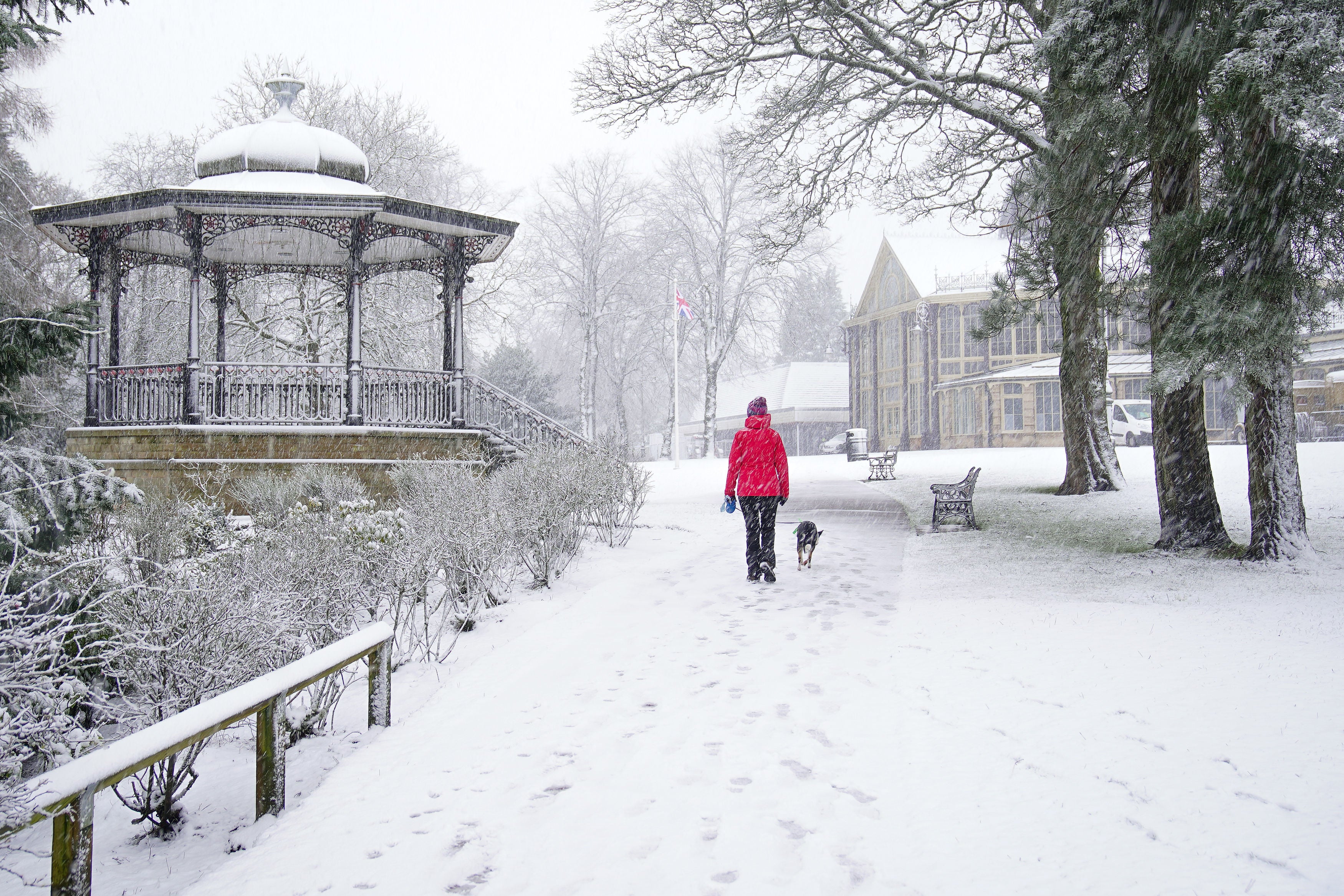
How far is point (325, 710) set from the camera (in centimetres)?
450

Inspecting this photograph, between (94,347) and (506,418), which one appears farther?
(506,418)

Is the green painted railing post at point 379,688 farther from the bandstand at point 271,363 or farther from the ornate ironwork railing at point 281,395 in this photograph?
the bandstand at point 271,363

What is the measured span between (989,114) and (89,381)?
15204mm

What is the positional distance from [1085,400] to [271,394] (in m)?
14.5

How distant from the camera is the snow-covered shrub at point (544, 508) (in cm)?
812

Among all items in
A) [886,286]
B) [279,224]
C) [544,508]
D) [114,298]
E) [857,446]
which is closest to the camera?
[544,508]

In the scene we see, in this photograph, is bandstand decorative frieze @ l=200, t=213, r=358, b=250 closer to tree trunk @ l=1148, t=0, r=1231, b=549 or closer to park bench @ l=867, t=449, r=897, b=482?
tree trunk @ l=1148, t=0, r=1231, b=549

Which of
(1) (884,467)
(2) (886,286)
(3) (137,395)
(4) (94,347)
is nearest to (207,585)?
(3) (137,395)

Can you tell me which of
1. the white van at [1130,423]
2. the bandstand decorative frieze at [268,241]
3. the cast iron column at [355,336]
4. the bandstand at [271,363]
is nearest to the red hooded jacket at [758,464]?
the bandstand at [271,363]

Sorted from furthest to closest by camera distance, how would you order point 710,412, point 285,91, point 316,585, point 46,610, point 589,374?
point 589,374 < point 710,412 < point 285,91 < point 316,585 < point 46,610

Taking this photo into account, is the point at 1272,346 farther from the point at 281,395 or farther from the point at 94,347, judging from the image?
the point at 94,347

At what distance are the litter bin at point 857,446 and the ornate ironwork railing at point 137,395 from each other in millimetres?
22367

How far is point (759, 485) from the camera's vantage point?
8.38 m

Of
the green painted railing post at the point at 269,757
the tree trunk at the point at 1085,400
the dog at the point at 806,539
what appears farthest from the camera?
the tree trunk at the point at 1085,400
